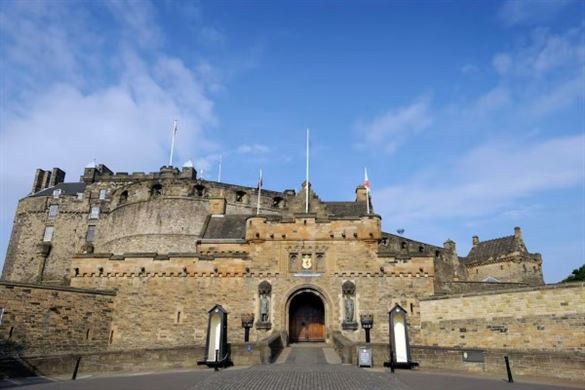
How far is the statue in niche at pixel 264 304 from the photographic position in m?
24.0

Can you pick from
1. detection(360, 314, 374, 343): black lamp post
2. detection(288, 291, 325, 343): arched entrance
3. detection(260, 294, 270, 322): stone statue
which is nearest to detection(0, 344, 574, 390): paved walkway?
detection(360, 314, 374, 343): black lamp post

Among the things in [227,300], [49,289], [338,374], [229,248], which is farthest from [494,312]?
[49,289]

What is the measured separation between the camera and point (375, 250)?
25.3 meters

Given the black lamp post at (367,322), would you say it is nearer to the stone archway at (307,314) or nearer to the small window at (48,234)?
the stone archway at (307,314)

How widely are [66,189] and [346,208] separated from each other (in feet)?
128

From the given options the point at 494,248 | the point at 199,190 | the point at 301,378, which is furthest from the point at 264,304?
the point at 494,248

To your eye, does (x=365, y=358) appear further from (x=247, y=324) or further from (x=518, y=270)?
(x=518, y=270)

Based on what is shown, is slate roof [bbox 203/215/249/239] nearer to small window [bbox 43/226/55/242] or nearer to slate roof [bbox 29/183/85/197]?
small window [bbox 43/226/55/242]

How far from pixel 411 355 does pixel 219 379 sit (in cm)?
802

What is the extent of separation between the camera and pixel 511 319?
2030cm

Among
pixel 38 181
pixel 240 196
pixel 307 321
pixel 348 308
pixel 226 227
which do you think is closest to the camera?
pixel 348 308

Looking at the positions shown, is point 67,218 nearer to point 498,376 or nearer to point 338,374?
point 338,374

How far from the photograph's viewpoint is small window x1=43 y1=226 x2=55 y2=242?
49281 mm

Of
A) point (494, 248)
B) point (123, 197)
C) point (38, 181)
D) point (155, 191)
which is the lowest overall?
point (494, 248)
